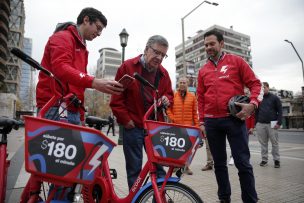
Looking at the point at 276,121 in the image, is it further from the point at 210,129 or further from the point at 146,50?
the point at 146,50

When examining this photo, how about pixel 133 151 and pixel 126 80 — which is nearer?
pixel 126 80

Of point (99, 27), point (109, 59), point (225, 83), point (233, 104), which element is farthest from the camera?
point (109, 59)

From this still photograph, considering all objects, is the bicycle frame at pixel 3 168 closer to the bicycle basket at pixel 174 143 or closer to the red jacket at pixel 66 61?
the red jacket at pixel 66 61

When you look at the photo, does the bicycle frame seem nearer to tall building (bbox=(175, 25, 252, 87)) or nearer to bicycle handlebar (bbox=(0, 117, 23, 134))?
bicycle handlebar (bbox=(0, 117, 23, 134))

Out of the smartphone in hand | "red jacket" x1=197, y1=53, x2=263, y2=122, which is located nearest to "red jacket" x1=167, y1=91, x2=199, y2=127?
"red jacket" x1=197, y1=53, x2=263, y2=122

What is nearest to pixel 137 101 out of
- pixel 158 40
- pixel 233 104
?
pixel 158 40

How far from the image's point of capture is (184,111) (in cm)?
574

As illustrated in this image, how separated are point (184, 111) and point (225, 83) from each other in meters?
2.39

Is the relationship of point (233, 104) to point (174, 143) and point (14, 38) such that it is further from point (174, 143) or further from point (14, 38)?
point (14, 38)

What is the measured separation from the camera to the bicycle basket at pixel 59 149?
1667 mm

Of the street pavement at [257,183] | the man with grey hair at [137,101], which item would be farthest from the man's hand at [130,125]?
the street pavement at [257,183]

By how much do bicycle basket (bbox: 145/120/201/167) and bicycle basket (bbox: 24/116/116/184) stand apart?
1.91ft

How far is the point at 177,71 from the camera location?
12281 cm

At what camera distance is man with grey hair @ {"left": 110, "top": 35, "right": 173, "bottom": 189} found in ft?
9.25
